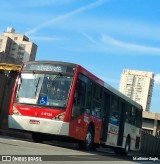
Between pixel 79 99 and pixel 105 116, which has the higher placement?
pixel 79 99

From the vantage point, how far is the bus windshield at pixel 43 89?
1490 cm

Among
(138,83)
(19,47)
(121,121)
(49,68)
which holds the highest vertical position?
(19,47)

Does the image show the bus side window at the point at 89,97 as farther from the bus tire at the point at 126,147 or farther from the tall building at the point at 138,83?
the tall building at the point at 138,83

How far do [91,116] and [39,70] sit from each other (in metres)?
2.81

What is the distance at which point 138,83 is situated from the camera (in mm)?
136625

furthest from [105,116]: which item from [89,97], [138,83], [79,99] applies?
[138,83]

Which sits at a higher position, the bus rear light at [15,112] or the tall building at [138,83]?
the tall building at [138,83]

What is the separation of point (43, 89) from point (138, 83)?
12333 cm

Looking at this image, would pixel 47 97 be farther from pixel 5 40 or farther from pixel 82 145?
pixel 5 40

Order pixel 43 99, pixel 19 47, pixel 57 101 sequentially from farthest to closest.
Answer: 1. pixel 19 47
2. pixel 43 99
3. pixel 57 101

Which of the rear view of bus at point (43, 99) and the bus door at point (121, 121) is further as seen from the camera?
the bus door at point (121, 121)

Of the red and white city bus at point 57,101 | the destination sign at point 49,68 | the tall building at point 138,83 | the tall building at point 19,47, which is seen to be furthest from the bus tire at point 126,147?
the tall building at point 19,47

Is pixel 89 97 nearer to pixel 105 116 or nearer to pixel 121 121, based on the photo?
pixel 105 116

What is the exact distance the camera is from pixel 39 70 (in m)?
15.7
